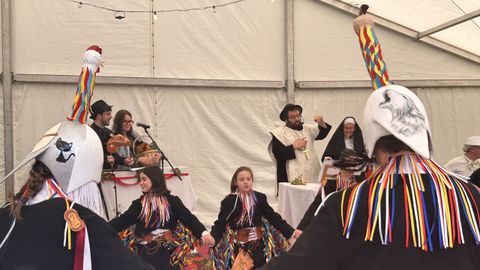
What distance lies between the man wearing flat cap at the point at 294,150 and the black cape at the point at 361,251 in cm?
448

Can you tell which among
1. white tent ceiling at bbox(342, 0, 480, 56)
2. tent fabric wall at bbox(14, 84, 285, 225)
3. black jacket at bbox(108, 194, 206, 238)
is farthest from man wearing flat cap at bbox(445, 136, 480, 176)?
black jacket at bbox(108, 194, 206, 238)

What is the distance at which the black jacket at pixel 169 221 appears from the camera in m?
4.41

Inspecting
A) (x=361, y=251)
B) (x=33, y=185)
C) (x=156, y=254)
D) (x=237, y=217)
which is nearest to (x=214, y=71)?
(x=237, y=217)

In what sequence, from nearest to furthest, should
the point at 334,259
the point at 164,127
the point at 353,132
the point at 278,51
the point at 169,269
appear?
the point at 334,259 → the point at 169,269 → the point at 353,132 → the point at 164,127 → the point at 278,51

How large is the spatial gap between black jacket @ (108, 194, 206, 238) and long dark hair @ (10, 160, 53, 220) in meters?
2.22

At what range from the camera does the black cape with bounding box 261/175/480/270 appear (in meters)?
1.55

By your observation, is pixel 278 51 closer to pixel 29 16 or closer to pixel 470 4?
pixel 470 4

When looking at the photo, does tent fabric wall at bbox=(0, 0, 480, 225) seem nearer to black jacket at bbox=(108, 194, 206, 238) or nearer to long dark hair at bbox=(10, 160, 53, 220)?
black jacket at bbox=(108, 194, 206, 238)

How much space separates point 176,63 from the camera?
8445mm

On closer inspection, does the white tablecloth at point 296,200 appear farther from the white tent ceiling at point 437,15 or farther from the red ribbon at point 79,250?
the white tent ceiling at point 437,15

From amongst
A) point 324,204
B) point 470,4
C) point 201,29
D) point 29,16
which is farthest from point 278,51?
point 324,204

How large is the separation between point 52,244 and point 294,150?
4.37 m

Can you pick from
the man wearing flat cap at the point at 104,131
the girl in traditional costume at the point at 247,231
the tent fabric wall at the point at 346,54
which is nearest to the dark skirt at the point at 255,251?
the girl in traditional costume at the point at 247,231

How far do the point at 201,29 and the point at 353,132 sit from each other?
3.63 meters
